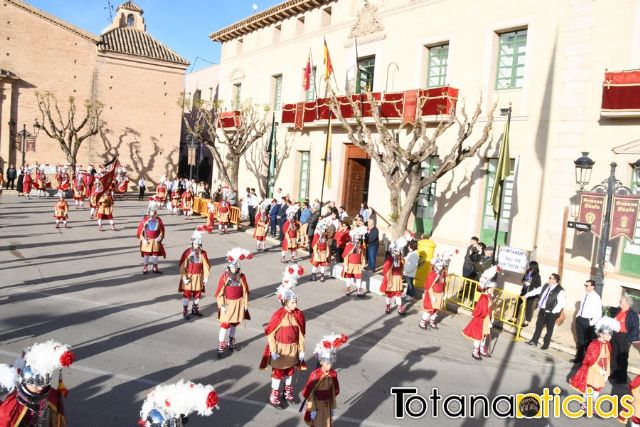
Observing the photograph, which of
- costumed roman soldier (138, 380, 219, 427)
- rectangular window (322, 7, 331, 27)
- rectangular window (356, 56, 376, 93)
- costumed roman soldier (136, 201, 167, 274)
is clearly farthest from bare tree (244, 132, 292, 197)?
costumed roman soldier (138, 380, 219, 427)

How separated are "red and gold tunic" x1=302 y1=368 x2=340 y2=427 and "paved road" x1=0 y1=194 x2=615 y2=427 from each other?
0.70m

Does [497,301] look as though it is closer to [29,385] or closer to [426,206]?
[426,206]

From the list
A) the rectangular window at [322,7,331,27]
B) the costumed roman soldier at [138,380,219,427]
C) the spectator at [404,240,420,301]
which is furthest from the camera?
the rectangular window at [322,7,331,27]

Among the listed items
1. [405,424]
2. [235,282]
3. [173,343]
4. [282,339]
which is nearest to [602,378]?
[405,424]

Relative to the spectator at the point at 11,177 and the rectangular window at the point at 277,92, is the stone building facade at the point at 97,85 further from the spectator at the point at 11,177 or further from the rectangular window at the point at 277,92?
the rectangular window at the point at 277,92

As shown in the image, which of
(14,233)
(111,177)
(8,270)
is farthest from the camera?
(111,177)

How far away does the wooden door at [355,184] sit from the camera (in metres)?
22.3

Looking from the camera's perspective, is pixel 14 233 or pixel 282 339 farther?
pixel 14 233

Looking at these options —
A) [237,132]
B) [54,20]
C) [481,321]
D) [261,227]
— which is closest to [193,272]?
[481,321]

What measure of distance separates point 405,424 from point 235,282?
3630mm

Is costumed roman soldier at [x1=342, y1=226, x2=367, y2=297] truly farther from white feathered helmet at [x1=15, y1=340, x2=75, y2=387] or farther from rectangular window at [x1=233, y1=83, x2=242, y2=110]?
rectangular window at [x1=233, y1=83, x2=242, y2=110]

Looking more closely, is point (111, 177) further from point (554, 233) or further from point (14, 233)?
point (554, 233)

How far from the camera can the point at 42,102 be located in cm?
3303

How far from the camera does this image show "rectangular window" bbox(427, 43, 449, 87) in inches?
718
